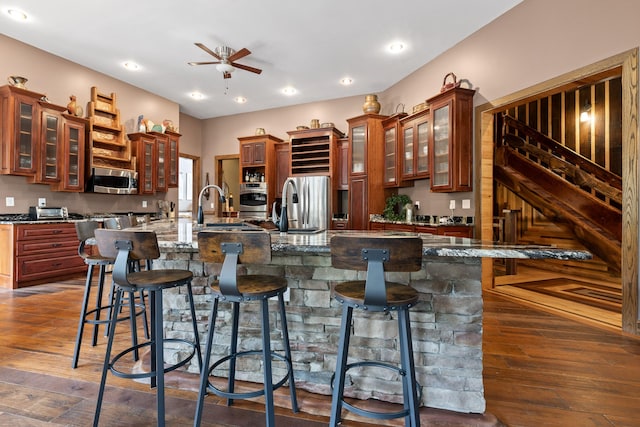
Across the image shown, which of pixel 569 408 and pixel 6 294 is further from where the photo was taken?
pixel 6 294

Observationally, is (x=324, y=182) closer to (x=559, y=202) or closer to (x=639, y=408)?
(x=559, y=202)

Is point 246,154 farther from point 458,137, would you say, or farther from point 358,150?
point 458,137

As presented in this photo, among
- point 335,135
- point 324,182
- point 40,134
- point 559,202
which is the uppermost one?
point 335,135

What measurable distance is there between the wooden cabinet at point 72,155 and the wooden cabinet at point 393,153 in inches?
188

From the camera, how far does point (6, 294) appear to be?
381cm

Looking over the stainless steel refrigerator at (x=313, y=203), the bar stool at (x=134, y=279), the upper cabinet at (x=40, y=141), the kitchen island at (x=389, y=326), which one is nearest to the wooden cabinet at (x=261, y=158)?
the stainless steel refrigerator at (x=313, y=203)

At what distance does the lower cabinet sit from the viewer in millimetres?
4027

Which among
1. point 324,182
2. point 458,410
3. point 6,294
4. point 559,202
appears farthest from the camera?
point 324,182

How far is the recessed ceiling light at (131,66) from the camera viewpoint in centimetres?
504

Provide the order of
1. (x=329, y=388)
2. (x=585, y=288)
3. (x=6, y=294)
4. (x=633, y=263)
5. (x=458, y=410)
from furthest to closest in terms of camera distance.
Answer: (x=585, y=288) < (x=6, y=294) < (x=633, y=263) < (x=329, y=388) < (x=458, y=410)

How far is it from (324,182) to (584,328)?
13.9 ft

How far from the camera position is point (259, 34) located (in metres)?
4.21

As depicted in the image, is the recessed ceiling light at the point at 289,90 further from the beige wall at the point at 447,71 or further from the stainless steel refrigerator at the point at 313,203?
the stainless steel refrigerator at the point at 313,203

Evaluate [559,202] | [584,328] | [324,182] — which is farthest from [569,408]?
[324,182]
